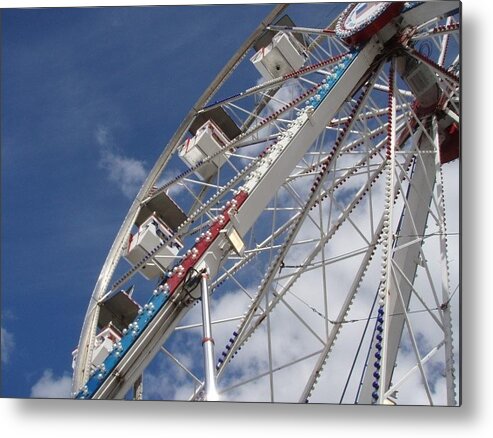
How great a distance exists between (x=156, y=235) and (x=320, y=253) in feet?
8.63

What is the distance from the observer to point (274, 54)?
35.1 feet

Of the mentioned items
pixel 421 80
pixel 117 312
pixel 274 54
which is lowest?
pixel 117 312

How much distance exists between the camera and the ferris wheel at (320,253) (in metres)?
6.95

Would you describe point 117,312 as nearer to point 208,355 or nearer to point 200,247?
point 200,247

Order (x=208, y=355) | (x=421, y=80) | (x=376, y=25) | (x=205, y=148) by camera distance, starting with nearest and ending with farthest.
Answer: (x=208, y=355) < (x=376, y=25) < (x=421, y=80) < (x=205, y=148)

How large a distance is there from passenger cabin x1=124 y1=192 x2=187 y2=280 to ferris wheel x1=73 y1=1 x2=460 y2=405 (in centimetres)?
2

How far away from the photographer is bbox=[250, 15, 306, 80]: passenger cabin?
10.7 metres

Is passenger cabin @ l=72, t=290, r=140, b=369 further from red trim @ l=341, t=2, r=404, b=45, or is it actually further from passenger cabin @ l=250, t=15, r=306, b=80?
red trim @ l=341, t=2, r=404, b=45

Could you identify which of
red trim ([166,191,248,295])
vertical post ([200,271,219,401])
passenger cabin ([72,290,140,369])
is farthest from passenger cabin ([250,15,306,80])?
vertical post ([200,271,219,401])

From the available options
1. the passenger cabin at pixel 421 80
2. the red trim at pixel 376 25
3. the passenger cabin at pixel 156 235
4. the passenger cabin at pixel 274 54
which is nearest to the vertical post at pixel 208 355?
the passenger cabin at pixel 156 235

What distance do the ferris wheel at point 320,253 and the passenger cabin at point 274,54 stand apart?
0.29 ft

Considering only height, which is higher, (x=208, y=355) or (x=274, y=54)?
(x=274, y=54)

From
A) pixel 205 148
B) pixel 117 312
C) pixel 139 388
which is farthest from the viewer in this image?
pixel 205 148

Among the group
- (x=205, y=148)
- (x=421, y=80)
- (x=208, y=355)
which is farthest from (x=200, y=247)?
(x=205, y=148)
